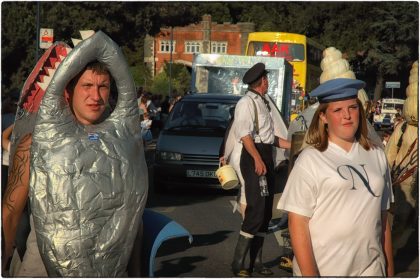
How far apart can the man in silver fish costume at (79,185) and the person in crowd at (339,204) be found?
32.4 inches

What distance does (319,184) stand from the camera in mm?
3953

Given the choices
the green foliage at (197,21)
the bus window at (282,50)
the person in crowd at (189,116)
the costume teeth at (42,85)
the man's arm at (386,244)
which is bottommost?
the man's arm at (386,244)

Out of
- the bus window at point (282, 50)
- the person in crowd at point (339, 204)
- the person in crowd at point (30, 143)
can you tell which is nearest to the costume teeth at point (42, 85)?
the person in crowd at point (30, 143)

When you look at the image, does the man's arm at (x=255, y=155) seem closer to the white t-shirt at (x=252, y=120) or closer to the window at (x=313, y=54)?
the white t-shirt at (x=252, y=120)

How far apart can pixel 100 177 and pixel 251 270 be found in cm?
433

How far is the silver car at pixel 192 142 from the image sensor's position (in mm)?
14711

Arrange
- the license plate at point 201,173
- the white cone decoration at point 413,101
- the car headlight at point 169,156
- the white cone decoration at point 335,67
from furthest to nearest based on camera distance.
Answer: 1. the car headlight at point 169,156
2. the license plate at point 201,173
3. the white cone decoration at point 413,101
4. the white cone decoration at point 335,67

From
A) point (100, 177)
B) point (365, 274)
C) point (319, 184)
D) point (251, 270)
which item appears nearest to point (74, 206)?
point (100, 177)

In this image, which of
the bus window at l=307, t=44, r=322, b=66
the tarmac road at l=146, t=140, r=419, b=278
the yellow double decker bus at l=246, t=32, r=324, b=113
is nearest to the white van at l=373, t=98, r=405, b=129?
the bus window at l=307, t=44, r=322, b=66

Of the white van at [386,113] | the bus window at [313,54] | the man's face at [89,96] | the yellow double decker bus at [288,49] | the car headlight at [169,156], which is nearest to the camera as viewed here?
the man's face at [89,96]

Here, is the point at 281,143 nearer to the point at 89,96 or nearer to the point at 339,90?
the point at 339,90

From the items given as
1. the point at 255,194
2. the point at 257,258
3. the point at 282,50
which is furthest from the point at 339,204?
the point at 282,50

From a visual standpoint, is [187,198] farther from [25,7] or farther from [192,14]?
[192,14]

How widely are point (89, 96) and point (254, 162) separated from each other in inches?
156
